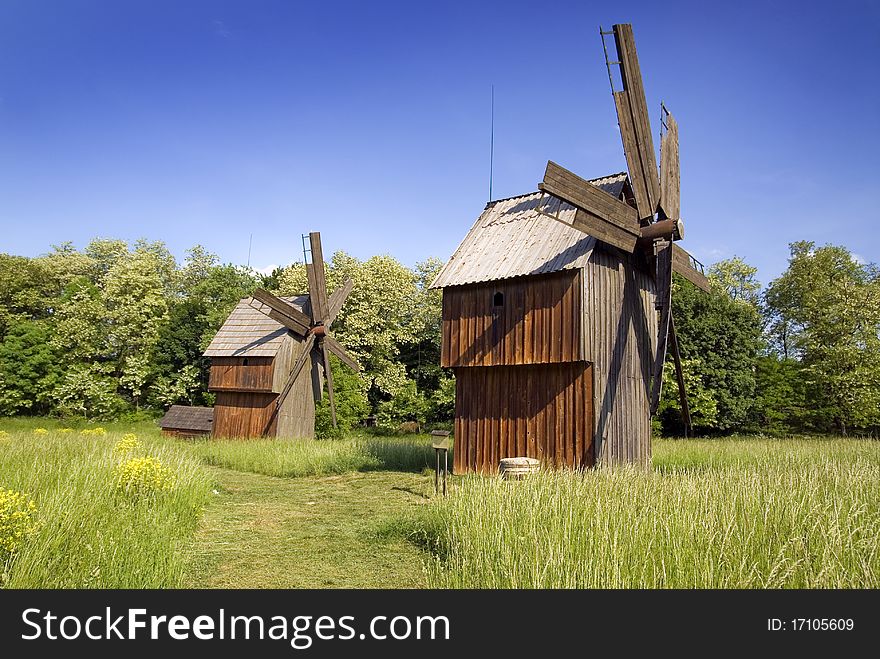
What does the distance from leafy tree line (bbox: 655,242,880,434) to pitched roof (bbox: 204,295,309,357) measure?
20.7 m

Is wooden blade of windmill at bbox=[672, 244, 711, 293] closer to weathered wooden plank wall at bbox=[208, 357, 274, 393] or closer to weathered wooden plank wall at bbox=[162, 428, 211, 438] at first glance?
weathered wooden plank wall at bbox=[208, 357, 274, 393]

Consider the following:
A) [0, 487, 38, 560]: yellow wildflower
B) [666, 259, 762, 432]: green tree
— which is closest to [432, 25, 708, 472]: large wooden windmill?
[0, 487, 38, 560]: yellow wildflower

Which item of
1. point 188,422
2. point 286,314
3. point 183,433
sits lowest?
point 183,433

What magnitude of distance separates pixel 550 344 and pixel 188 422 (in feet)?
77.4

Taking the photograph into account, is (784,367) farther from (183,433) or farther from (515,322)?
(183,433)

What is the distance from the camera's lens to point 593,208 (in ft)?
39.3

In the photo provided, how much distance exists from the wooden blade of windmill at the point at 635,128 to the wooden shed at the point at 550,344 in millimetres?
1276

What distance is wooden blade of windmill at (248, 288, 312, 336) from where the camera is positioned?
2589 cm

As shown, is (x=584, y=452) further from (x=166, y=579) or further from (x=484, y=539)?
(x=166, y=579)

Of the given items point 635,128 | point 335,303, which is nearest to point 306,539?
point 635,128

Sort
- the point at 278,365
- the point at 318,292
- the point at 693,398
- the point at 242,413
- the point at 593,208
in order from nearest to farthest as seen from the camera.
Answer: the point at 593,208 < the point at 278,365 < the point at 242,413 < the point at 318,292 < the point at 693,398

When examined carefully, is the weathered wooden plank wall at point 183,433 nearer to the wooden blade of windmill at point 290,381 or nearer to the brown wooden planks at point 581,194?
the wooden blade of windmill at point 290,381

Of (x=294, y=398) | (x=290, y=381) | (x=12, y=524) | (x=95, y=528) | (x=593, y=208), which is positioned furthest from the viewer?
(x=294, y=398)
